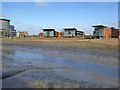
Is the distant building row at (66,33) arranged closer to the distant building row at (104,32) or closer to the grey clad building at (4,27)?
the distant building row at (104,32)

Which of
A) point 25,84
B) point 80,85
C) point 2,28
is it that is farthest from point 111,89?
point 2,28

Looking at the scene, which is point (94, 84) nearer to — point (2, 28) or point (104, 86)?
point (104, 86)

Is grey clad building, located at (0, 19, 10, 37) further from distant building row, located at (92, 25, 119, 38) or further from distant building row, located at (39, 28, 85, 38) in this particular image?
distant building row, located at (92, 25, 119, 38)

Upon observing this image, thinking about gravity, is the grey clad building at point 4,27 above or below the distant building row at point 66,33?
above

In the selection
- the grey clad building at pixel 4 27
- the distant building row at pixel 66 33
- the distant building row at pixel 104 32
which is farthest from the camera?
the grey clad building at pixel 4 27

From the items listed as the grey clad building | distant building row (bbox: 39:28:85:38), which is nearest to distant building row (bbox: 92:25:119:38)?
distant building row (bbox: 39:28:85:38)

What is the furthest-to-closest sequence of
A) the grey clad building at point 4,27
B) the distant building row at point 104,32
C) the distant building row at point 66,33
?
1. the grey clad building at point 4,27
2. the distant building row at point 66,33
3. the distant building row at point 104,32

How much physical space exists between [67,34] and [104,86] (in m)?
113

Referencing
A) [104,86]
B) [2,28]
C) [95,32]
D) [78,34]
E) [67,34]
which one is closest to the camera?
[104,86]

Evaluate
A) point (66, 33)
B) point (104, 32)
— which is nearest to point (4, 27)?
point (66, 33)

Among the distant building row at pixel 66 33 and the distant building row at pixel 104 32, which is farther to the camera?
the distant building row at pixel 66 33

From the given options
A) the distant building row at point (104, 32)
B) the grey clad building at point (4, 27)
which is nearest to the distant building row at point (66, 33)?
the distant building row at point (104, 32)

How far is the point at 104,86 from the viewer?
188 inches

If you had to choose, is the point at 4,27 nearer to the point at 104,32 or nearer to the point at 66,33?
the point at 66,33
